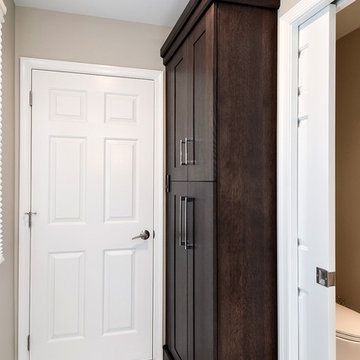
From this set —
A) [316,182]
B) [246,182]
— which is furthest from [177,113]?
[316,182]

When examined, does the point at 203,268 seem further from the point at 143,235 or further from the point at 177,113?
the point at 177,113

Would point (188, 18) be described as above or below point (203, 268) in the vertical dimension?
above

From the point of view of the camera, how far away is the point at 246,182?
1445mm

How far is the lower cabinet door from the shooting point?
1465 millimetres

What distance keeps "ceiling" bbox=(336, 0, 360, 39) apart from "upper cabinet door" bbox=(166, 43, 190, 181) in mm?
1137

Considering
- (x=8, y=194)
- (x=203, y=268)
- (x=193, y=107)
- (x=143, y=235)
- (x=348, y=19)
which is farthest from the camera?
(x=143, y=235)

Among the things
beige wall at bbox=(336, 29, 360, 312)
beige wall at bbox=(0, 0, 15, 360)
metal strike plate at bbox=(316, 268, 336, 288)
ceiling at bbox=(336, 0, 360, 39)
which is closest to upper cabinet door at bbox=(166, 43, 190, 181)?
metal strike plate at bbox=(316, 268, 336, 288)

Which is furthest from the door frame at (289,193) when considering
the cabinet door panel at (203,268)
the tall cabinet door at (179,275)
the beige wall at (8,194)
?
the beige wall at (8,194)

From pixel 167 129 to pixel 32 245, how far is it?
124 centimetres

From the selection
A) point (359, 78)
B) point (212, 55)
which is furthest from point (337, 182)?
point (212, 55)

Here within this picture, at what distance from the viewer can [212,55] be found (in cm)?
144

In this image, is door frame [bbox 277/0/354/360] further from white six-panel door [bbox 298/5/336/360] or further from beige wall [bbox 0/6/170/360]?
beige wall [bbox 0/6/170/360]

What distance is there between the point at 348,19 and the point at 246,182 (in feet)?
5.14

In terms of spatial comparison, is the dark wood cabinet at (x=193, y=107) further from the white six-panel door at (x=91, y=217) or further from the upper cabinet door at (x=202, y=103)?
the white six-panel door at (x=91, y=217)
